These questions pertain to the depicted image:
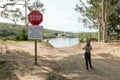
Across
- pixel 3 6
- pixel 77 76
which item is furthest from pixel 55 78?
pixel 3 6

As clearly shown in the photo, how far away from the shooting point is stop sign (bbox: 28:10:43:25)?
13.8 m

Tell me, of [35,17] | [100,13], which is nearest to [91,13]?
[100,13]

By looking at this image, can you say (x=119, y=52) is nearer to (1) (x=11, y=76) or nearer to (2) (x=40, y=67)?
(2) (x=40, y=67)

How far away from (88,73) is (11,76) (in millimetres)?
3890

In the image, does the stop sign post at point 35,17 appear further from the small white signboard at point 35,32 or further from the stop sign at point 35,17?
the small white signboard at point 35,32

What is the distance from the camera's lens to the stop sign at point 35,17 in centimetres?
1384

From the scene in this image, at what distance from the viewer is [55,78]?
1300 cm

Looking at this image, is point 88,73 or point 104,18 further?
point 104,18

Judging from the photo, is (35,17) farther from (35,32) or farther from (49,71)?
(49,71)

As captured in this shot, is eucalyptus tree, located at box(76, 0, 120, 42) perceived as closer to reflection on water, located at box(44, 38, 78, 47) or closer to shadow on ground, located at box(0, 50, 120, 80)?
reflection on water, located at box(44, 38, 78, 47)

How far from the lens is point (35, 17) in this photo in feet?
46.0

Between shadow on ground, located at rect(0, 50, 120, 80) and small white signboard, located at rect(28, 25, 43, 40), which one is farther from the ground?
small white signboard, located at rect(28, 25, 43, 40)

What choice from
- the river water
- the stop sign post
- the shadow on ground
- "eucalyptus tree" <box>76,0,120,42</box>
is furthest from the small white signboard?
the river water

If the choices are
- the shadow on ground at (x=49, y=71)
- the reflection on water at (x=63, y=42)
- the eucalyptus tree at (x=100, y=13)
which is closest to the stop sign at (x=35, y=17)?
the shadow on ground at (x=49, y=71)
